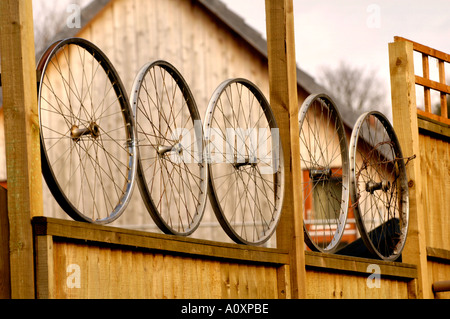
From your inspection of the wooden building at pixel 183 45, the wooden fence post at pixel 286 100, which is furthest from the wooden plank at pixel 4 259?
the wooden building at pixel 183 45

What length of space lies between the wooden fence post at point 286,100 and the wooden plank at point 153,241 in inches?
7.6

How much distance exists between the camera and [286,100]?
5.07 meters

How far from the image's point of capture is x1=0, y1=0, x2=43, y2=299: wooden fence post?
328 centimetres

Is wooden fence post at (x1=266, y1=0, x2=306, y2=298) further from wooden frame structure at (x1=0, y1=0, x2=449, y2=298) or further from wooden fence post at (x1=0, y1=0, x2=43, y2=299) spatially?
wooden fence post at (x1=0, y1=0, x2=43, y2=299)

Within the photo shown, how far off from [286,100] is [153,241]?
5.00 ft

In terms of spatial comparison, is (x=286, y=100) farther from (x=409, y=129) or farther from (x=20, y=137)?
(x=20, y=137)

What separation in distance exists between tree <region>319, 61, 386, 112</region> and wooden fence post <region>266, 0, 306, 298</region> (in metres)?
18.9
